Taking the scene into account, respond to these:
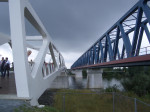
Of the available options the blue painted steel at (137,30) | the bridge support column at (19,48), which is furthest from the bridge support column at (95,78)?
the bridge support column at (19,48)

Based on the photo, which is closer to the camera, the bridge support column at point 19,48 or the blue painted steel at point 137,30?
the bridge support column at point 19,48

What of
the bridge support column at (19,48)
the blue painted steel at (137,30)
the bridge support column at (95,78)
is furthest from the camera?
the bridge support column at (95,78)

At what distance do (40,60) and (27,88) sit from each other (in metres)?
3.07

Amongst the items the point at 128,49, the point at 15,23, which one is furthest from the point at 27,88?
the point at 128,49

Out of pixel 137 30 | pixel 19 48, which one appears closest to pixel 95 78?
pixel 137 30

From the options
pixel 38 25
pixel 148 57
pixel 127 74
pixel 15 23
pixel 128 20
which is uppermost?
pixel 128 20

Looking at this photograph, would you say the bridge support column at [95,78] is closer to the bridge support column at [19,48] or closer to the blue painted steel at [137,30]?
the blue painted steel at [137,30]

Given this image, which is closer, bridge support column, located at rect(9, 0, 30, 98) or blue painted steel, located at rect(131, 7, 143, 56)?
bridge support column, located at rect(9, 0, 30, 98)

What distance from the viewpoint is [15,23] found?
20.5 feet

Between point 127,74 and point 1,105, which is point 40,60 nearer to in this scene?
point 1,105

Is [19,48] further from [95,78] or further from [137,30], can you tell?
[95,78]

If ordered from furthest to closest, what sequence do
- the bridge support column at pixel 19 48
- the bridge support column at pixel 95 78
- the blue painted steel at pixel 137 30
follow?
the bridge support column at pixel 95 78, the blue painted steel at pixel 137 30, the bridge support column at pixel 19 48

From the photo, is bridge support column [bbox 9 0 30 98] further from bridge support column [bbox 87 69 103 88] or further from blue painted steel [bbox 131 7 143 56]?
bridge support column [bbox 87 69 103 88]

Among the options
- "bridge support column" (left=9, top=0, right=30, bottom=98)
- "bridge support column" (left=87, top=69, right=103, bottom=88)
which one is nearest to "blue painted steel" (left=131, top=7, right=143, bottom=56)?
"bridge support column" (left=9, top=0, right=30, bottom=98)
